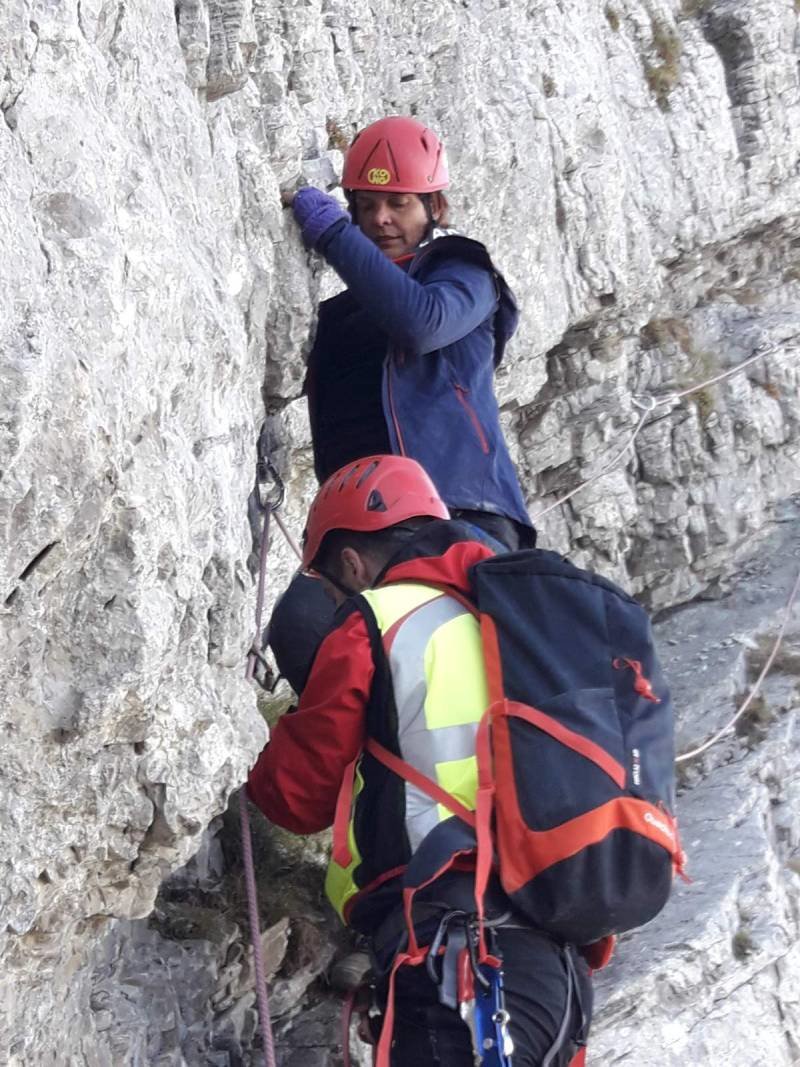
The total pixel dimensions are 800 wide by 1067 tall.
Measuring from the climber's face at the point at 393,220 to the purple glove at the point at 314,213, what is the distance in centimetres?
17

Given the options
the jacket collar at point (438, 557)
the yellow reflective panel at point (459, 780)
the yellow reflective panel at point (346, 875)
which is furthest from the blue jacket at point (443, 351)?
the yellow reflective panel at point (459, 780)

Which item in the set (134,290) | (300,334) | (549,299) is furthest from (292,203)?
(549,299)

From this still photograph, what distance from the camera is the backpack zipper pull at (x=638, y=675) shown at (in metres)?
4.52

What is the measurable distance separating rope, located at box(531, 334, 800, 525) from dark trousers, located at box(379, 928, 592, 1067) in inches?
245

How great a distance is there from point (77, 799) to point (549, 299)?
7.01 meters

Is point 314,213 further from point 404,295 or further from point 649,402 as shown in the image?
point 649,402

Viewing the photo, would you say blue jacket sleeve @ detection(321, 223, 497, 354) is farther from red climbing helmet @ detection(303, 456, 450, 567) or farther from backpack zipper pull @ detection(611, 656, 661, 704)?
backpack zipper pull @ detection(611, 656, 661, 704)

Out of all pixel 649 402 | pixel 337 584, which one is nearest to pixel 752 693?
pixel 649 402

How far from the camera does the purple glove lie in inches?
243

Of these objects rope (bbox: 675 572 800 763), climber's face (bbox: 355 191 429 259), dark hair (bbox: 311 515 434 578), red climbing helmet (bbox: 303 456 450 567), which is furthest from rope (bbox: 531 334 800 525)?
dark hair (bbox: 311 515 434 578)

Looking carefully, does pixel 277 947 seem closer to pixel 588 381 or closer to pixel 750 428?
pixel 588 381

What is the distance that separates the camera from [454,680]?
455 cm

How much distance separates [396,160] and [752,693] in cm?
614

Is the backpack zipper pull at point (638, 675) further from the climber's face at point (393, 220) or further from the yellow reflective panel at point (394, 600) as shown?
the climber's face at point (393, 220)
